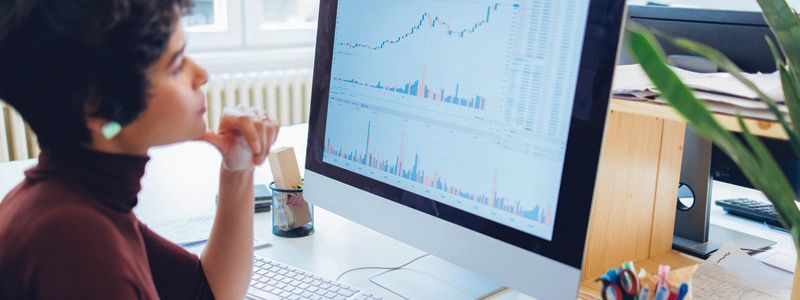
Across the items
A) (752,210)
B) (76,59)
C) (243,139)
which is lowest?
(752,210)

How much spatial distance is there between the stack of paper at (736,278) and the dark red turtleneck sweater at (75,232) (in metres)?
0.75

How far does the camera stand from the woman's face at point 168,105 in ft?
2.22

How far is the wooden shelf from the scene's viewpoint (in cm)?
84

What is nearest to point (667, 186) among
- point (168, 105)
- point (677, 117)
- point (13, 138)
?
point (677, 117)

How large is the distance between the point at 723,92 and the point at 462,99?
1.11 feet

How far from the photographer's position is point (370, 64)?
983 millimetres

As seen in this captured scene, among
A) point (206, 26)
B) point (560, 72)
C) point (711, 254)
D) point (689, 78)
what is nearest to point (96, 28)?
point (560, 72)

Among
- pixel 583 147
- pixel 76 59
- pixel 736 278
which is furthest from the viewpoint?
pixel 736 278

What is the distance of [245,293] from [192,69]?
1.09 ft

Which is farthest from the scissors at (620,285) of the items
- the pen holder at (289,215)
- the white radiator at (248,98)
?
the white radiator at (248,98)

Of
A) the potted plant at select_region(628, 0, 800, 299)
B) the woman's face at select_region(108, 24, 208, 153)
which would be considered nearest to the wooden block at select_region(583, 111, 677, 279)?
the potted plant at select_region(628, 0, 800, 299)

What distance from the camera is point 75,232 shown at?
62 centimetres

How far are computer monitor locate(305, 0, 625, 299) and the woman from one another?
28 centimetres

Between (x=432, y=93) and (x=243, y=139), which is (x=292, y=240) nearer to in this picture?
(x=243, y=139)
